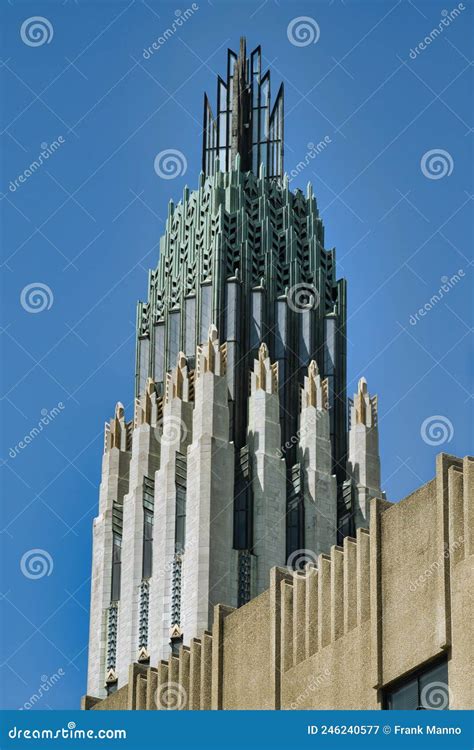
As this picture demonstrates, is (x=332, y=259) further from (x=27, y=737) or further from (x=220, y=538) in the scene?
(x=27, y=737)

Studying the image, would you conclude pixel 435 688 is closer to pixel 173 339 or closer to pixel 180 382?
pixel 180 382

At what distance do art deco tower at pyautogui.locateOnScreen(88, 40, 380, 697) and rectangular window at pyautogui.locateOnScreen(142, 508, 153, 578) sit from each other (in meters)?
0.07

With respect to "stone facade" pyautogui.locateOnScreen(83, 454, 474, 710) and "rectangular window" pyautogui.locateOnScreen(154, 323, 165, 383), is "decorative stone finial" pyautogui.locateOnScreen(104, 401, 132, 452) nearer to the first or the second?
"rectangular window" pyautogui.locateOnScreen(154, 323, 165, 383)

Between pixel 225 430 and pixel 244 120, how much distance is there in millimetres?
18521

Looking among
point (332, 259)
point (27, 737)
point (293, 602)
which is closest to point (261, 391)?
point (332, 259)

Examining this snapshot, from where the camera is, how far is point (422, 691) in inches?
1681

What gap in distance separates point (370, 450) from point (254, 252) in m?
9.84

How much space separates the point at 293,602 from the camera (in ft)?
158

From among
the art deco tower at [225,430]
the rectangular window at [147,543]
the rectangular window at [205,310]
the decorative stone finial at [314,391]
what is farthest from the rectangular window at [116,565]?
the decorative stone finial at [314,391]

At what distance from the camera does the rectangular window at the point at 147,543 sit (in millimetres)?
89062

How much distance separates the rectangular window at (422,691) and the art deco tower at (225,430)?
131 ft

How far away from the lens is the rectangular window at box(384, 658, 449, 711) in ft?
138

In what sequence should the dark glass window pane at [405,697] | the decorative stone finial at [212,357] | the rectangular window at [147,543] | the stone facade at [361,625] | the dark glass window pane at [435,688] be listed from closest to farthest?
1. the dark glass window pane at [435,688]
2. the stone facade at [361,625]
3. the dark glass window pane at [405,697]
4. the rectangular window at [147,543]
5. the decorative stone finial at [212,357]

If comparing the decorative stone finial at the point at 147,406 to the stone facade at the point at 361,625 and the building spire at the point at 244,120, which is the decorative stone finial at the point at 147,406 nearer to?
the building spire at the point at 244,120
